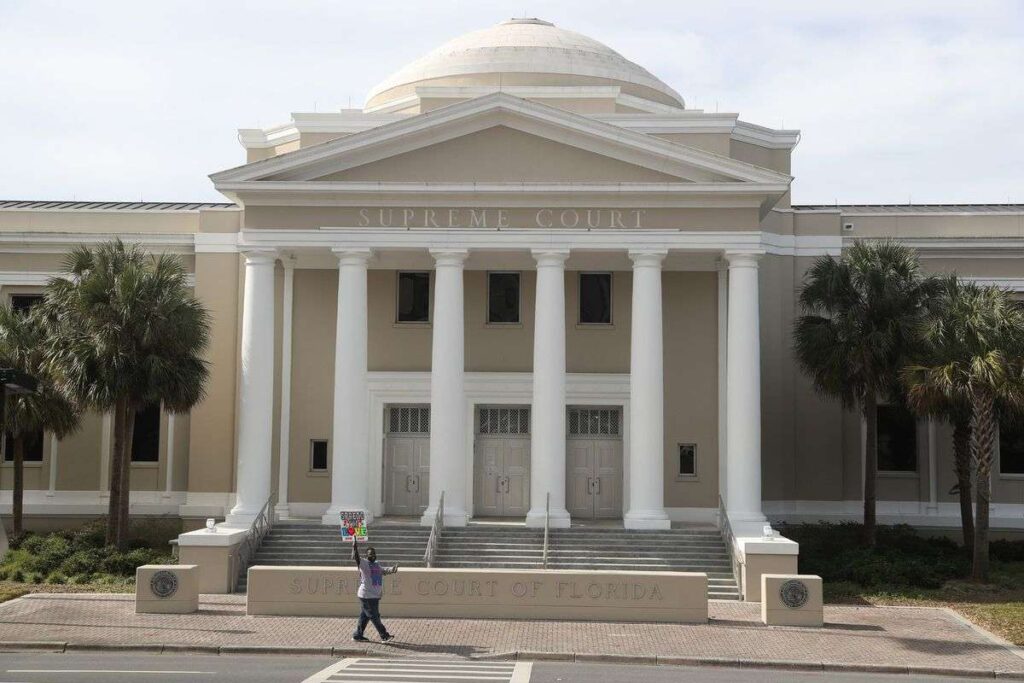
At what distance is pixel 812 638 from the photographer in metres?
21.2

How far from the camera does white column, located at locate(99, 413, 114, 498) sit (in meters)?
34.3

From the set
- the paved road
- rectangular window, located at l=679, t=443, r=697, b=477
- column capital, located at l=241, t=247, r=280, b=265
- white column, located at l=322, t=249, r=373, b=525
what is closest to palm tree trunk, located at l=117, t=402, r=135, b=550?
column capital, located at l=241, t=247, r=280, b=265

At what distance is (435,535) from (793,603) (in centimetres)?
849

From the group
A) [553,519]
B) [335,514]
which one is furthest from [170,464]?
[553,519]

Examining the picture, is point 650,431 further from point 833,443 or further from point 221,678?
point 221,678

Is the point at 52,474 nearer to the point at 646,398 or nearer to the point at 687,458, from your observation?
the point at 646,398

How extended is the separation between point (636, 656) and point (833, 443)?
16160 millimetres

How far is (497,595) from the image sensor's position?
22.6 meters

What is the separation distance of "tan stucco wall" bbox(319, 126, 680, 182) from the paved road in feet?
45.1

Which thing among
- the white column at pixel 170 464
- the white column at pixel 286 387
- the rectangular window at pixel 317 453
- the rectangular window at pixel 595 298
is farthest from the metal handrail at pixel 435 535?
the white column at pixel 170 464

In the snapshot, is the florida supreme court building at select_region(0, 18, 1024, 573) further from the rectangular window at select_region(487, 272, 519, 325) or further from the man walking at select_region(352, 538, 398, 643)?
the man walking at select_region(352, 538, 398, 643)

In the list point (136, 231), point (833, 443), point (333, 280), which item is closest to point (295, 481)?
point (333, 280)

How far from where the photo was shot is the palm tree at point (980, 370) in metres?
26.5

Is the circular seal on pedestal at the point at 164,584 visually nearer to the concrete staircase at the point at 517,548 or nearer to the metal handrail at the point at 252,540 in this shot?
the metal handrail at the point at 252,540
